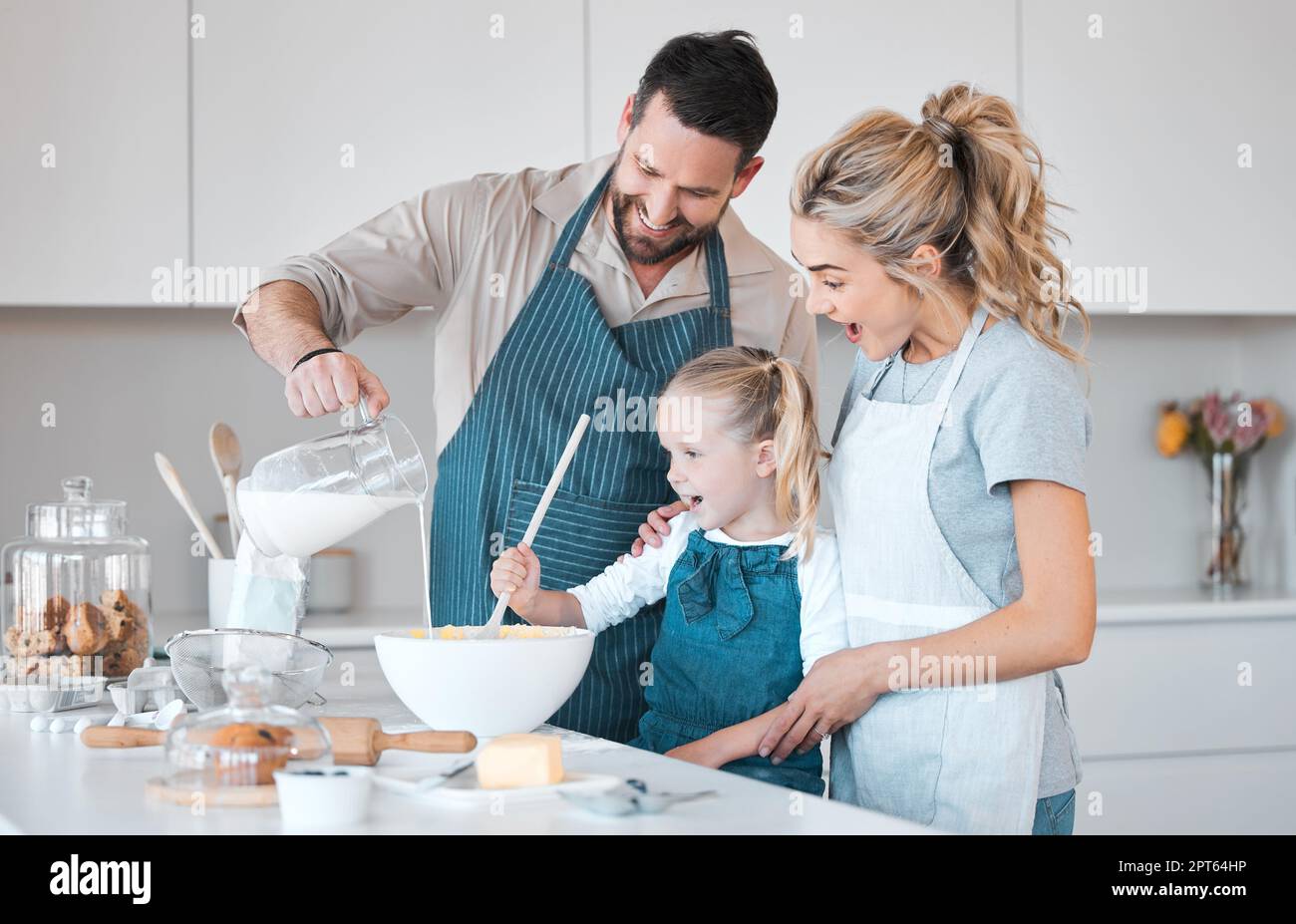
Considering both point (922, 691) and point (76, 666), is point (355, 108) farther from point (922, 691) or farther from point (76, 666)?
point (922, 691)

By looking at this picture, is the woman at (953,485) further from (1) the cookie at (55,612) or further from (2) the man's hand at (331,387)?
(1) the cookie at (55,612)

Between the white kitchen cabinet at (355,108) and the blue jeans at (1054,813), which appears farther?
the white kitchen cabinet at (355,108)

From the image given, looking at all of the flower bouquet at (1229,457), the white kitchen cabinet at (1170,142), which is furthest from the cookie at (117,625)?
the flower bouquet at (1229,457)

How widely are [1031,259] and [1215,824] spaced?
1893mm

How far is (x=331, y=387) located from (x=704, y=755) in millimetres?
539

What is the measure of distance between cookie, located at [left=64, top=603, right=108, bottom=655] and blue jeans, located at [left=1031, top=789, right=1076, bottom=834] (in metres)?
0.97

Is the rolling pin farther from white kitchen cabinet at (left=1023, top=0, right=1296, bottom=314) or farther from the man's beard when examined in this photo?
white kitchen cabinet at (left=1023, top=0, right=1296, bottom=314)

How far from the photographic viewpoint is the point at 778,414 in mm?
1545

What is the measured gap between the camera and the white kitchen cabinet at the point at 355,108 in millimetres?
2566

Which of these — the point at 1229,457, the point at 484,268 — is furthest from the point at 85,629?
the point at 1229,457

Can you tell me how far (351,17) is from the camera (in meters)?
2.60

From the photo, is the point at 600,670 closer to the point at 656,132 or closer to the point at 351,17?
the point at 656,132
